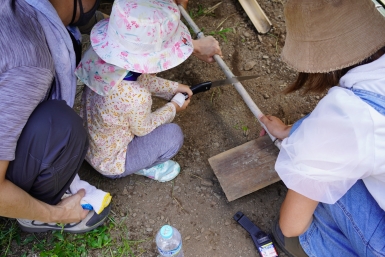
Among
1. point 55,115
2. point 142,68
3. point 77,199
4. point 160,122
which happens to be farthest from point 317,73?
point 77,199

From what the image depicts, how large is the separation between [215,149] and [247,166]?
305mm

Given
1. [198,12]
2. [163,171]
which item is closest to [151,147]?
[163,171]

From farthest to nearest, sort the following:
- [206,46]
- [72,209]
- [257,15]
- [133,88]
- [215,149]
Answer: [257,15], [215,149], [206,46], [72,209], [133,88]

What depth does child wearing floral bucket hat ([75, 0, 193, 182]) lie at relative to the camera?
65.7 inches

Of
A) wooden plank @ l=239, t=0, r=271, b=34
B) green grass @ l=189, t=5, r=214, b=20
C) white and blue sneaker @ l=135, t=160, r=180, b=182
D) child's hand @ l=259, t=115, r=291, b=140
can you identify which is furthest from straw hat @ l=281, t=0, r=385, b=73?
green grass @ l=189, t=5, r=214, b=20

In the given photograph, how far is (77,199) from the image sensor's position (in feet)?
6.57

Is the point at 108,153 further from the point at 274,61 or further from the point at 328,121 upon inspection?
the point at 274,61

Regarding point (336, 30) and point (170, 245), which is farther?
point (170, 245)

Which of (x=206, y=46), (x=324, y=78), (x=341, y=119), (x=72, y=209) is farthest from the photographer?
(x=206, y=46)

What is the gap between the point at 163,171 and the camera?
2273mm

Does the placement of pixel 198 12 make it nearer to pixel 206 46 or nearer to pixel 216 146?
pixel 206 46

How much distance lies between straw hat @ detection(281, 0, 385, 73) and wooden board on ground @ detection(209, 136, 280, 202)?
902mm

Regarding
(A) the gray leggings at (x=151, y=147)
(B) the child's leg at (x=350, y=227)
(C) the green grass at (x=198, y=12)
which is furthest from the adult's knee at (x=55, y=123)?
(C) the green grass at (x=198, y=12)

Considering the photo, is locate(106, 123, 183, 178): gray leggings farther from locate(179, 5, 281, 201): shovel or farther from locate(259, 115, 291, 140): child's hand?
locate(259, 115, 291, 140): child's hand
